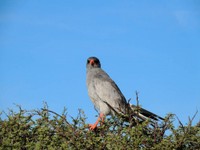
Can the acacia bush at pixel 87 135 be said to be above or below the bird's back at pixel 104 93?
below

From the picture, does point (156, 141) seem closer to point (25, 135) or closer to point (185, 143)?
point (185, 143)

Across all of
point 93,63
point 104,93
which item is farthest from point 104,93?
point 93,63

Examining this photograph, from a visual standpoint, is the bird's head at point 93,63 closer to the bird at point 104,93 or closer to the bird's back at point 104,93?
the bird at point 104,93

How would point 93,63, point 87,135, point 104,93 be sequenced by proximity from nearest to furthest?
point 87,135 < point 104,93 < point 93,63

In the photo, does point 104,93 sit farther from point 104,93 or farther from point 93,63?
point 93,63

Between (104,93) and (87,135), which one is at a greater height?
(104,93)

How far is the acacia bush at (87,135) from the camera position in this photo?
25.0ft

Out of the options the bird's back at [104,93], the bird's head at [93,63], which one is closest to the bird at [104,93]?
the bird's back at [104,93]

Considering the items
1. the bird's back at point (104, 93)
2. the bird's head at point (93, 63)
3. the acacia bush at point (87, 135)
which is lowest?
the acacia bush at point (87, 135)

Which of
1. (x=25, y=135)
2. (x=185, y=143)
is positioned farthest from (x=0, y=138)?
(x=185, y=143)

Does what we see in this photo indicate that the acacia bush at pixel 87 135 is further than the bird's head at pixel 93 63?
No

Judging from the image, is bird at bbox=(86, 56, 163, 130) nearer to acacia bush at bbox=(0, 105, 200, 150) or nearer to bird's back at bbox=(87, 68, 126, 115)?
bird's back at bbox=(87, 68, 126, 115)

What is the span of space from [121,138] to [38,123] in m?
1.77

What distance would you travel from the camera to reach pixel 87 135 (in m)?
7.89
